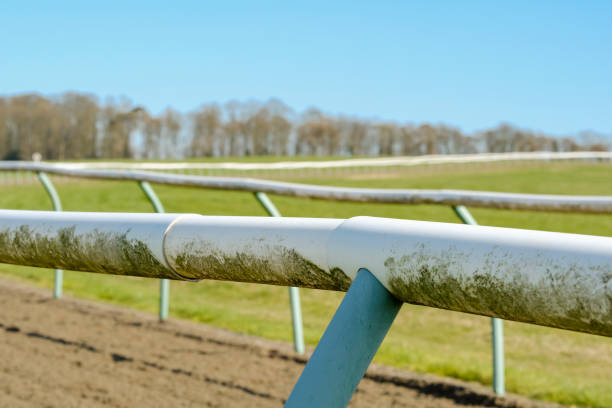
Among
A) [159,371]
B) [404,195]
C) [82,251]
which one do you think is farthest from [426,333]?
[82,251]

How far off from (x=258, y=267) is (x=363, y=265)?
148 millimetres

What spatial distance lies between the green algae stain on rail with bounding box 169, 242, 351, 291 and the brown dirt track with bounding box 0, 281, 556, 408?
7.10 ft

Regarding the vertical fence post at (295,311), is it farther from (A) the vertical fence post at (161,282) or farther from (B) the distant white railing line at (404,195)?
(A) the vertical fence post at (161,282)

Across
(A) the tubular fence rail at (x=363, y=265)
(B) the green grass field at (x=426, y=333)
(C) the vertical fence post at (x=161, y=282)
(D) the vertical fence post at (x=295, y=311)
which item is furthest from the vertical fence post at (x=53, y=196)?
(A) the tubular fence rail at (x=363, y=265)

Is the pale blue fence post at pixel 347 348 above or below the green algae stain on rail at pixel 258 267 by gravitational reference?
below

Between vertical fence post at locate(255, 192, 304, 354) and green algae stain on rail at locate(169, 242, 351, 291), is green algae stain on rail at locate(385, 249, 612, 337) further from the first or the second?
vertical fence post at locate(255, 192, 304, 354)

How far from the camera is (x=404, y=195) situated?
296 centimetres

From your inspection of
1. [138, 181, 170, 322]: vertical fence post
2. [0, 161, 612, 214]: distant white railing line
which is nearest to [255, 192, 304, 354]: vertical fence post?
[0, 161, 612, 214]: distant white railing line

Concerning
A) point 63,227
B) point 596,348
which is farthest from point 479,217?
point 63,227

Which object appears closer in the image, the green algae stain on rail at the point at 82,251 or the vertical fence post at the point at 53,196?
the green algae stain on rail at the point at 82,251

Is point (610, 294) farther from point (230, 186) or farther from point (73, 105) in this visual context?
point (73, 105)

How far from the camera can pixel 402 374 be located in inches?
130

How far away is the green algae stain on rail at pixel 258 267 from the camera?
0.63 meters

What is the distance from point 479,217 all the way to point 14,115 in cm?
6607
